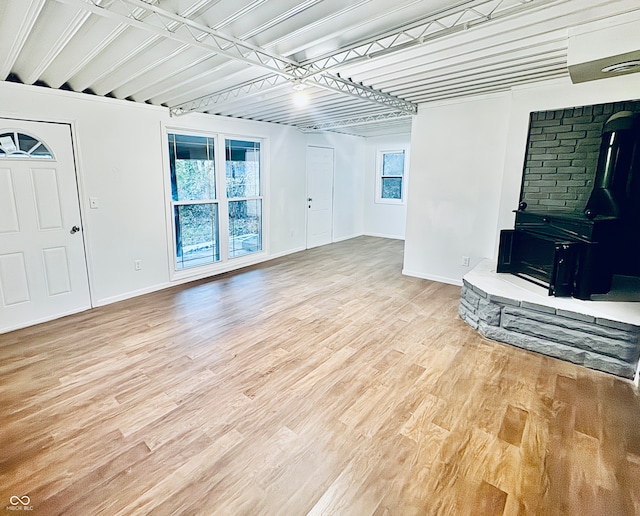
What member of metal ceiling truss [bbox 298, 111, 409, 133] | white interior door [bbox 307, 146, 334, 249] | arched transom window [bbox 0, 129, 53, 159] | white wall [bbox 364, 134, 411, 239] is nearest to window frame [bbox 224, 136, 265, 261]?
metal ceiling truss [bbox 298, 111, 409, 133]

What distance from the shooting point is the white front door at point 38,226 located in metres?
3.32

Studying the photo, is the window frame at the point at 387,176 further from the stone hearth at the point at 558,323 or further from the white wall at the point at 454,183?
the stone hearth at the point at 558,323

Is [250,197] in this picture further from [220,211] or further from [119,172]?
[119,172]

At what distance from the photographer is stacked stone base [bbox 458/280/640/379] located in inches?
104

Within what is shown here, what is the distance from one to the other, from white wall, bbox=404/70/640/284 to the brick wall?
0.09 metres

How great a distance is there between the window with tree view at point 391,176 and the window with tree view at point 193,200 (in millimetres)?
4463

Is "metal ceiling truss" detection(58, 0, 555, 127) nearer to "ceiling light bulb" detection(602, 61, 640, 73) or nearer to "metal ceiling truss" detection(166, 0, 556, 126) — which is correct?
"metal ceiling truss" detection(166, 0, 556, 126)

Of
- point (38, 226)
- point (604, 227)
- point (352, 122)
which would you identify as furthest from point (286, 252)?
point (604, 227)

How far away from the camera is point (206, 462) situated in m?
1.86

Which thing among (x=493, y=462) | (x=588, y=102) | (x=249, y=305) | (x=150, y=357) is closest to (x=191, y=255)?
→ (x=249, y=305)

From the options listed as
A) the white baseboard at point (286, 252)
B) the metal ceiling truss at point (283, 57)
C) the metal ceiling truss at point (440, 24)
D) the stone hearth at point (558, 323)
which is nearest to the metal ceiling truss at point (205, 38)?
the metal ceiling truss at point (283, 57)

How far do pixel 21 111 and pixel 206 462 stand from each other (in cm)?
370

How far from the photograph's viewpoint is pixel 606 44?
92.0 inches

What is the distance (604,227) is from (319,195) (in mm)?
5207
